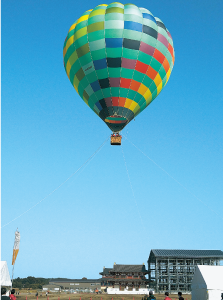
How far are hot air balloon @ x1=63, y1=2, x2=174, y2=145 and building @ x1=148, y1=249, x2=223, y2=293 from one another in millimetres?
45009

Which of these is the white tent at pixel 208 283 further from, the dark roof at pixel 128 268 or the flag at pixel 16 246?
the dark roof at pixel 128 268

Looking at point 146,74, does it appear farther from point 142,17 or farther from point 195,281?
point 195,281

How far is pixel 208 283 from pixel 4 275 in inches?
630

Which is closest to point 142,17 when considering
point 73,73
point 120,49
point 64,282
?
point 120,49

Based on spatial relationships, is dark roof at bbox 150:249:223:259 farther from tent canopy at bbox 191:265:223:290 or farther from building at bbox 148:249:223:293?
tent canopy at bbox 191:265:223:290

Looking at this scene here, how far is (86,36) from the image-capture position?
25328 millimetres

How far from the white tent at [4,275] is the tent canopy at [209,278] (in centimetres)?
1525

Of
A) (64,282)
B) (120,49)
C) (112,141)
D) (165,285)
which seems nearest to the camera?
(120,49)

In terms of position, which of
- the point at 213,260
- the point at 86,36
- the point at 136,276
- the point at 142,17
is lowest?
the point at 136,276

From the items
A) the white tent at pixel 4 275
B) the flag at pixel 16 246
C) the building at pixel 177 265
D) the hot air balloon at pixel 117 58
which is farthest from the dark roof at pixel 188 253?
the hot air balloon at pixel 117 58

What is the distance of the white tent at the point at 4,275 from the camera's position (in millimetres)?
24078

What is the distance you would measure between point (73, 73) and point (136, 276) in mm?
51582

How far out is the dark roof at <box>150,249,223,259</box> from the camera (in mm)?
63125

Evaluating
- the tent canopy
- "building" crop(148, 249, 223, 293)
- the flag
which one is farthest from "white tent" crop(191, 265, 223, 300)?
"building" crop(148, 249, 223, 293)
